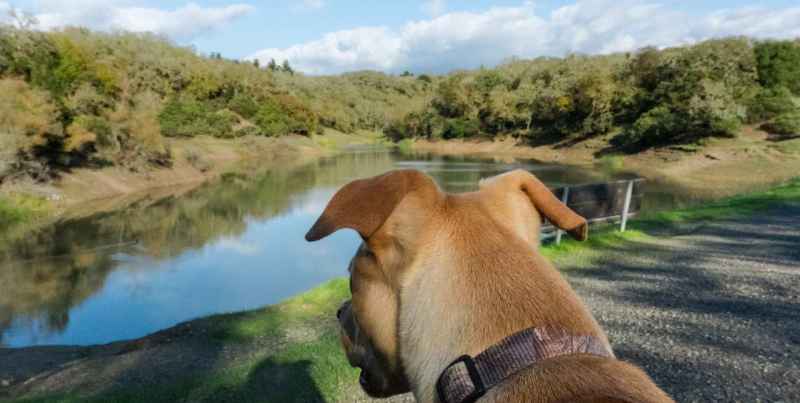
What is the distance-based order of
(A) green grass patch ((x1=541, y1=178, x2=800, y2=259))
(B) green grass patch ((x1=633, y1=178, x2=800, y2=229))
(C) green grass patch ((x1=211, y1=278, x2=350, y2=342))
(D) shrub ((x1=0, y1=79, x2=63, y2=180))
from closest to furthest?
1. (C) green grass patch ((x1=211, y1=278, x2=350, y2=342))
2. (A) green grass patch ((x1=541, y1=178, x2=800, y2=259))
3. (B) green grass patch ((x1=633, y1=178, x2=800, y2=229))
4. (D) shrub ((x1=0, y1=79, x2=63, y2=180))

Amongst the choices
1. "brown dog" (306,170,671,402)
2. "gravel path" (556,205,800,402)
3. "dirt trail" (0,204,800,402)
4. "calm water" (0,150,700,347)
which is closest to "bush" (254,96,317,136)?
"calm water" (0,150,700,347)

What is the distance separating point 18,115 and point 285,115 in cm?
6070

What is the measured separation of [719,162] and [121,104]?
50.8 meters

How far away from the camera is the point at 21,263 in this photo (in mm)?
19141

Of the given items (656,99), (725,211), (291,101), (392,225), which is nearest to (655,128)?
(656,99)

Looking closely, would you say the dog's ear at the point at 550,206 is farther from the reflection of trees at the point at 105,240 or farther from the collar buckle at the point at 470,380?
the reflection of trees at the point at 105,240

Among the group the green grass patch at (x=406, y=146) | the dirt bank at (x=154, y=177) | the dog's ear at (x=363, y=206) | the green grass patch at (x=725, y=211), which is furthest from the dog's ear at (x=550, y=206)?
the green grass patch at (x=406, y=146)

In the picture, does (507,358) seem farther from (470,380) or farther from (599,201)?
(599,201)

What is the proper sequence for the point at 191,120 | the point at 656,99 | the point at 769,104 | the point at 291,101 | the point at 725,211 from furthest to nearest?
the point at 291,101, the point at 191,120, the point at 656,99, the point at 769,104, the point at 725,211

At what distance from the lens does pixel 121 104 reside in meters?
46.4

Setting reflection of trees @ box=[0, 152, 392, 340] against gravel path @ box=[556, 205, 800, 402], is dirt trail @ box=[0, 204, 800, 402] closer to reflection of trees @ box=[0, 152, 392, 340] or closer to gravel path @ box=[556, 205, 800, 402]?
gravel path @ box=[556, 205, 800, 402]

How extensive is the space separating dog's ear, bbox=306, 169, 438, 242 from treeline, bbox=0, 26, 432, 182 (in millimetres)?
31455

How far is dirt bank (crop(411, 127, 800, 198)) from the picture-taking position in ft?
113

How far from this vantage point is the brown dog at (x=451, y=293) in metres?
1.32
